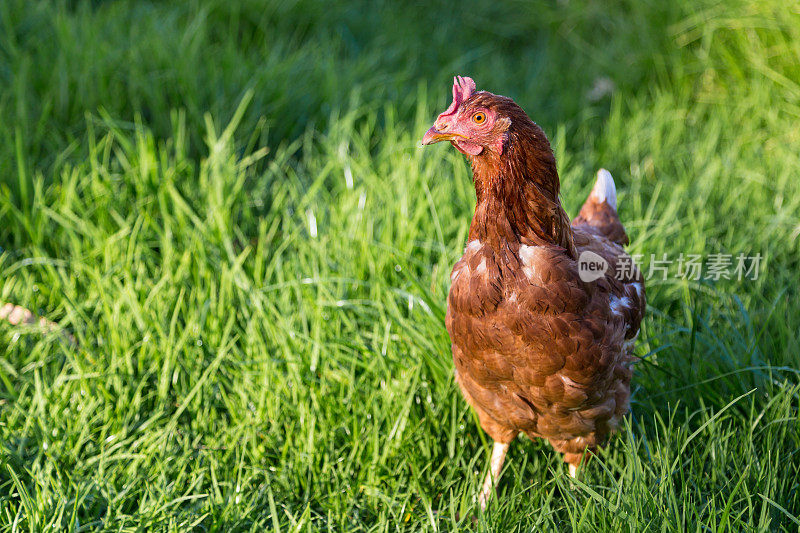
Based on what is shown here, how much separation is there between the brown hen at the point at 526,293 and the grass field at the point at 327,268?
10.2 inches

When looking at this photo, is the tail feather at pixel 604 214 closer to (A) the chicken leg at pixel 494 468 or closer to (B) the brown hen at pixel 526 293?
(B) the brown hen at pixel 526 293

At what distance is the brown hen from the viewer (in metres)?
1.84

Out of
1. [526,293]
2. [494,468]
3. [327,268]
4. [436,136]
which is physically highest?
[436,136]

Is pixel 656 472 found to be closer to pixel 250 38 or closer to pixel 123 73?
pixel 123 73

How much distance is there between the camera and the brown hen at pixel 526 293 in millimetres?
1841

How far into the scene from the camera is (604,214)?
248 cm

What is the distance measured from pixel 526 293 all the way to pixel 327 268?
1.11 metres

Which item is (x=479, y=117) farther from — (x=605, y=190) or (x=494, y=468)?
(x=494, y=468)

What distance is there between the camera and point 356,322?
274 centimetres

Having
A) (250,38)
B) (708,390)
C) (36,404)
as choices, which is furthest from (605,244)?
(250,38)

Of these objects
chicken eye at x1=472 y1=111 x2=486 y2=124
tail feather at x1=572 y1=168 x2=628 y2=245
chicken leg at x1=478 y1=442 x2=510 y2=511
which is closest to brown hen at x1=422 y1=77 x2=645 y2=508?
chicken eye at x1=472 y1=111 x2=486 y2=124

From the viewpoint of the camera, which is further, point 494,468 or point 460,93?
point 494,468

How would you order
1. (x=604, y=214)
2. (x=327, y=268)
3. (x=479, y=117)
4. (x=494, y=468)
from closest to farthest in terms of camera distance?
1. (x=479, y=117)
2. (x=494, y=468)
3. (x=604, y=214)
4. (x=327, y=268)

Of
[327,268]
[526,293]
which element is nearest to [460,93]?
[526,293]
